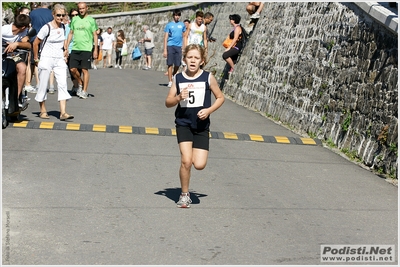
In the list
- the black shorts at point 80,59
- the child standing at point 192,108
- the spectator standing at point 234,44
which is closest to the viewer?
the child standing at point 192,108

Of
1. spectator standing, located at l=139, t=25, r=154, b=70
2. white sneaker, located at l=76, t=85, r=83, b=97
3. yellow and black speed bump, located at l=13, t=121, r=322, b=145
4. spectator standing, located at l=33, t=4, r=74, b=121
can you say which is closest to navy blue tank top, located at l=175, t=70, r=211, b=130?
yellow and black speed bump, located at l=13, t=121, r=322, b=145

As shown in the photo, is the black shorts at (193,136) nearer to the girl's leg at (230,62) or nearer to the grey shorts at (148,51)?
the girl's leg at (230,62)

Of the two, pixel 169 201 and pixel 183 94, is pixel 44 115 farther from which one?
pixel 183 94

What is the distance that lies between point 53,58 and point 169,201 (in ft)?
19.0

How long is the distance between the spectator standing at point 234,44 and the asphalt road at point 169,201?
5.80 m

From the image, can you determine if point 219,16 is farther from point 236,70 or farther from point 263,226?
point 263,226

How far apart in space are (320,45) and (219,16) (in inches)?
449

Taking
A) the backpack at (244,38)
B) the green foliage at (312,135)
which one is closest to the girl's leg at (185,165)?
the green foliage at (312,135)

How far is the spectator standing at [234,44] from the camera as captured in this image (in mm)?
19188

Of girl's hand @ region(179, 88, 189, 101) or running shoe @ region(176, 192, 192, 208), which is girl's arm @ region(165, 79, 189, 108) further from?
running shoe @ region(176, 192, 192, 208)

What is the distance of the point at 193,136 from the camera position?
Result: 8375 mm

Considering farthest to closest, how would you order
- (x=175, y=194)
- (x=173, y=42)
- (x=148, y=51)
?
1. (x=148, y=51)
2. (x=173, y=42)
3. (x=175, y=194)

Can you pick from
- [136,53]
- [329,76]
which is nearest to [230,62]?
[329,76]

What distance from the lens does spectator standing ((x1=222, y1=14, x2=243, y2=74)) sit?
1919 cm
